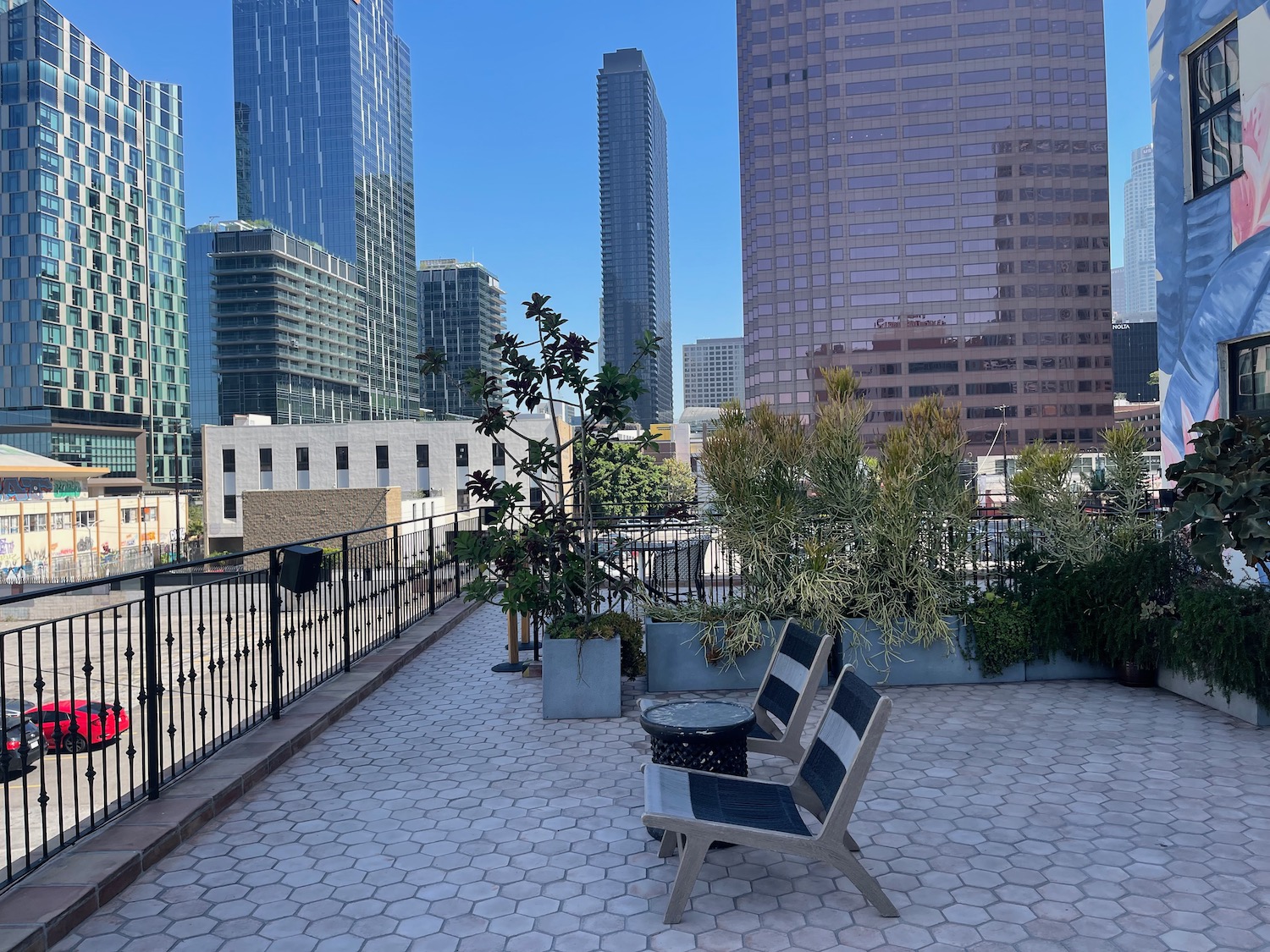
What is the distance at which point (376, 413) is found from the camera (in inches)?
7160

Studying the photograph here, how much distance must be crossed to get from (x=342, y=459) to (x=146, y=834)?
63.4 m

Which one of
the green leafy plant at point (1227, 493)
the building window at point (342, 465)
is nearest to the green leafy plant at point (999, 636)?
the green leafy plant at point (1227, 493)

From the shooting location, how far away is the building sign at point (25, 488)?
67.2 meters

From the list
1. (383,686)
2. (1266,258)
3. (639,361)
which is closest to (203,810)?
(383,686)

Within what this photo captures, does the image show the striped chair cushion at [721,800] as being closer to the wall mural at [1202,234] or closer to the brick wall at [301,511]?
the wall mural at [1202,234]

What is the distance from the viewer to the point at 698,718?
433 cm

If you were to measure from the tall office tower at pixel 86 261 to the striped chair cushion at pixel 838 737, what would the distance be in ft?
322

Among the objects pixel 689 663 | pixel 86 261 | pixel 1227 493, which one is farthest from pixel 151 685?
pixel 86 261

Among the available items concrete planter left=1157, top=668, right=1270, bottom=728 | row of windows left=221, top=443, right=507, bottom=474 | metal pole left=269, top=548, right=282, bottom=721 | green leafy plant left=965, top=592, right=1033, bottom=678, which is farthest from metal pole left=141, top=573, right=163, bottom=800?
row of windows left=221, top=443, right=507, bottom=474

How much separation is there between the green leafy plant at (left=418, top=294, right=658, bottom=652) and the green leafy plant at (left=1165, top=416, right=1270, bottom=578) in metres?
3.80

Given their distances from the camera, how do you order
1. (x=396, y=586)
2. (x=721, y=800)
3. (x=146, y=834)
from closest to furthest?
(x=721, y=800)
(x=146, y=834)
(x=396, y=586)

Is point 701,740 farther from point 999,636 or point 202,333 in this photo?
point 202,333

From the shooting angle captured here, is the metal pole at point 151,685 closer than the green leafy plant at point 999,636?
Yes

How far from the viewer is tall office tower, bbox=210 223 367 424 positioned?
147 meters
